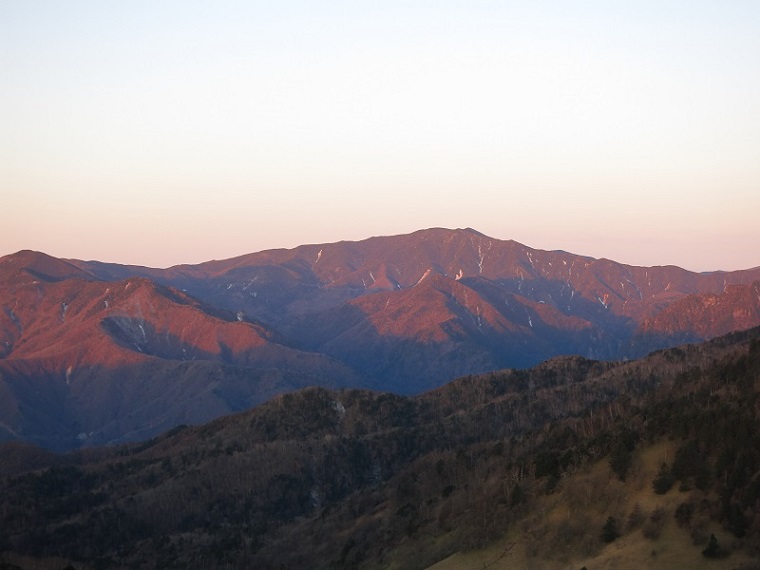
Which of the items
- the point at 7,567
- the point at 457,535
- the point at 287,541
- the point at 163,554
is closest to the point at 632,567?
the point at 457,535

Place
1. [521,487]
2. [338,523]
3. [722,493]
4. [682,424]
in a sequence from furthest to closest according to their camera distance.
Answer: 1. [338,523]
2. [521,487]
3. [682,424]
4. [722,493]

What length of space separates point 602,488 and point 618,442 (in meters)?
9.04

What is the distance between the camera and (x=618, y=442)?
132m

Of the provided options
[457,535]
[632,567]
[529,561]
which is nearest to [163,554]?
[457,535]

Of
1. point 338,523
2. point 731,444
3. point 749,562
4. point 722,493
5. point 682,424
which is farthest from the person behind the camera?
point 338,523

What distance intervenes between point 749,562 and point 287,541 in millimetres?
102754

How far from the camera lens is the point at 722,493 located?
111 metres

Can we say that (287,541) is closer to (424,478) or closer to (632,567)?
(424,478)

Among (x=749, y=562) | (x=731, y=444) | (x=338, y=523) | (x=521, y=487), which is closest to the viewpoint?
(x=749, y=562)

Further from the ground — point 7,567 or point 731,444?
point 731,444

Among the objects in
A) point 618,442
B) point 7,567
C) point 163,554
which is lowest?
point 163,554

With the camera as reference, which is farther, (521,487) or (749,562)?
(521,487)

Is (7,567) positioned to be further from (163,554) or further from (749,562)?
(749,562)

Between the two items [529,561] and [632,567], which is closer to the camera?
[632,567]
